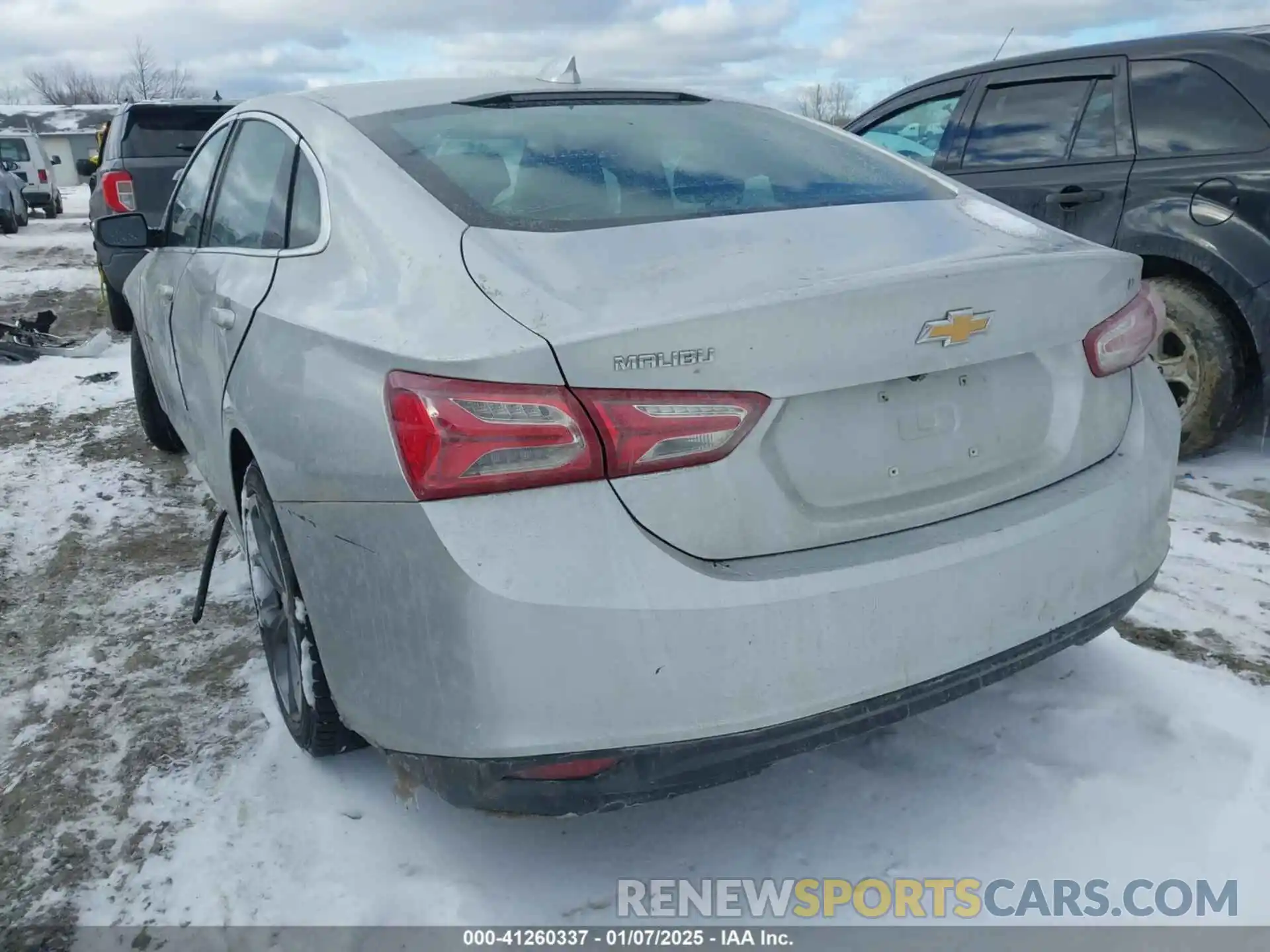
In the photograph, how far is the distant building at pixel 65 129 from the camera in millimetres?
48000

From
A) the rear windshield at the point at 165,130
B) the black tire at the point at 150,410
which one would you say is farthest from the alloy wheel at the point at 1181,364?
the rear windshield at the point at 165,130

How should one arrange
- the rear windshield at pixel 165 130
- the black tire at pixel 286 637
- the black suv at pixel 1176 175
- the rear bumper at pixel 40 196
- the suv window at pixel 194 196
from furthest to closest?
the rear bumper at pixel 40 196
the rear windshield at pixel 165 130
the black suv at pixel 1176 175
the suv window at pixel 194 196
the black tire at pixel 286 637

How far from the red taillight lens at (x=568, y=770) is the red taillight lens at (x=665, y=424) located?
0.48 metres

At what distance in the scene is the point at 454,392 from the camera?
168 cm

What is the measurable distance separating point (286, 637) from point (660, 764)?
1.31 meters

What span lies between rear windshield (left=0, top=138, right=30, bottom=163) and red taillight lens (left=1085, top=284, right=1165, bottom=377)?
2822cm

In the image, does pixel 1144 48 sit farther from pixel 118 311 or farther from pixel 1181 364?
pixel 118 311

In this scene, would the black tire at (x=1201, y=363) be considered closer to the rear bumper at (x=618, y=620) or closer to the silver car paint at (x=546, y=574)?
the silver car paint at (x=546, y=574)

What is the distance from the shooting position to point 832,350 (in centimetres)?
176

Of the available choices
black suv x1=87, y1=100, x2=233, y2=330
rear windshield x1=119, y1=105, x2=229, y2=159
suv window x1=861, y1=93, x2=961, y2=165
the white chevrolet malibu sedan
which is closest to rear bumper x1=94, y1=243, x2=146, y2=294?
black suv x1=87, y1=100, x2=233, y2=330

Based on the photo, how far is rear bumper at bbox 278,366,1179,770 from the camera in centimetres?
165

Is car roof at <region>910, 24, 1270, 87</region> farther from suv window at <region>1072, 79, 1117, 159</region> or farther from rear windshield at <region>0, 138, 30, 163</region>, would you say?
rear windshield at <region>0, 138, 30, 163</region>

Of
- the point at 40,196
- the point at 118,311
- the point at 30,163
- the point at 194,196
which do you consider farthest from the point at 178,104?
the point at 30,163

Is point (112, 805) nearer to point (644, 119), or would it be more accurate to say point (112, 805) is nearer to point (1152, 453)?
point (644, 119)
